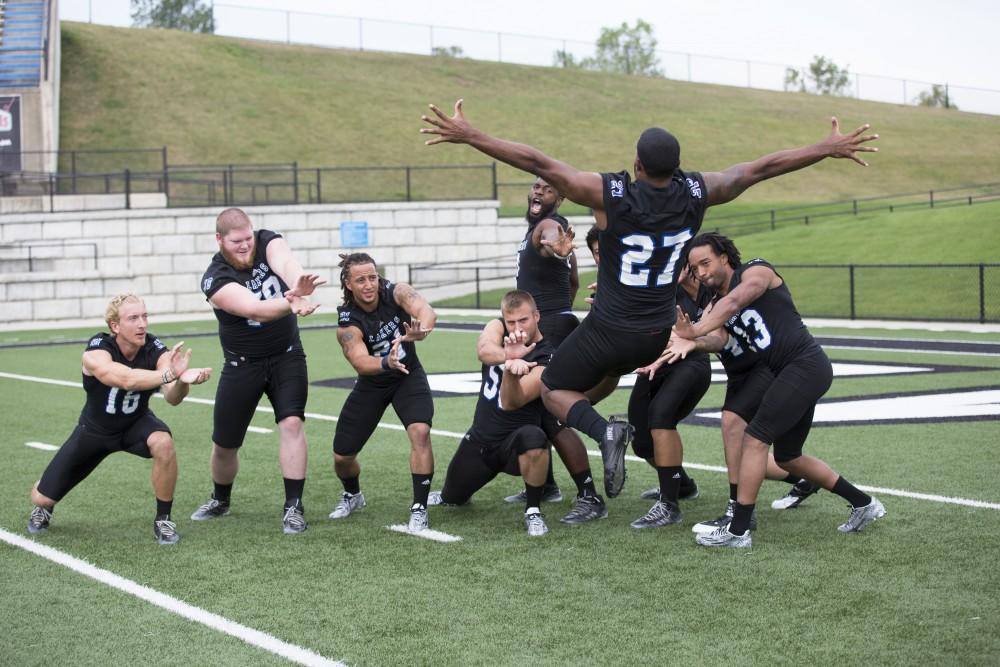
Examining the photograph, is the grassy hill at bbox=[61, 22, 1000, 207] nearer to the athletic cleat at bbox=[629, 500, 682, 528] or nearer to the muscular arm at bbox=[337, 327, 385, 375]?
the muscular arm at bbox=[337, 327, 385, 375]

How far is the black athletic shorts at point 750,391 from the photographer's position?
7320 mm

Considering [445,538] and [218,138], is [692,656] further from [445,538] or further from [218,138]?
[218,138]

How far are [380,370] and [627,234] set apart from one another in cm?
215

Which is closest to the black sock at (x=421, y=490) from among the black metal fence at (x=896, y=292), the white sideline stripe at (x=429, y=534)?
the white sideline stripe at (x=429, y=534)

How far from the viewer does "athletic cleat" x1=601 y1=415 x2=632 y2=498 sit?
20.6 ft

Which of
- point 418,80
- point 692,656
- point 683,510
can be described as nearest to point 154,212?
point 683,510

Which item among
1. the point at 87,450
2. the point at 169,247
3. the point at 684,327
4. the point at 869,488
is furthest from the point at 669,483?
the point at 169,247

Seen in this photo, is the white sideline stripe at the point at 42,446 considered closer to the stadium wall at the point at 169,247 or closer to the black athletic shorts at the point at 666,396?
the black athletic shorts at the point at 666,396

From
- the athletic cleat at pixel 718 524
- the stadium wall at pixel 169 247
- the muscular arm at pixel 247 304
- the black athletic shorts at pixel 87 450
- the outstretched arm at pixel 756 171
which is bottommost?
the athletic cleat at pixel 718 524

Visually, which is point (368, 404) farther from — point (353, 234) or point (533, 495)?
point (353, 234)

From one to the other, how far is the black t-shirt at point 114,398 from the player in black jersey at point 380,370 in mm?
1203

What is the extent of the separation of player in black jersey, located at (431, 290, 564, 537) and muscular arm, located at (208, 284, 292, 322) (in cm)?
120

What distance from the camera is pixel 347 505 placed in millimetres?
8055

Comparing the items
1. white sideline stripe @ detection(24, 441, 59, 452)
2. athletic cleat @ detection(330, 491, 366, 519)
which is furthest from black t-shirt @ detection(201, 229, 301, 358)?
white sideline stripe @ detection(24, 441, 59, 452)
